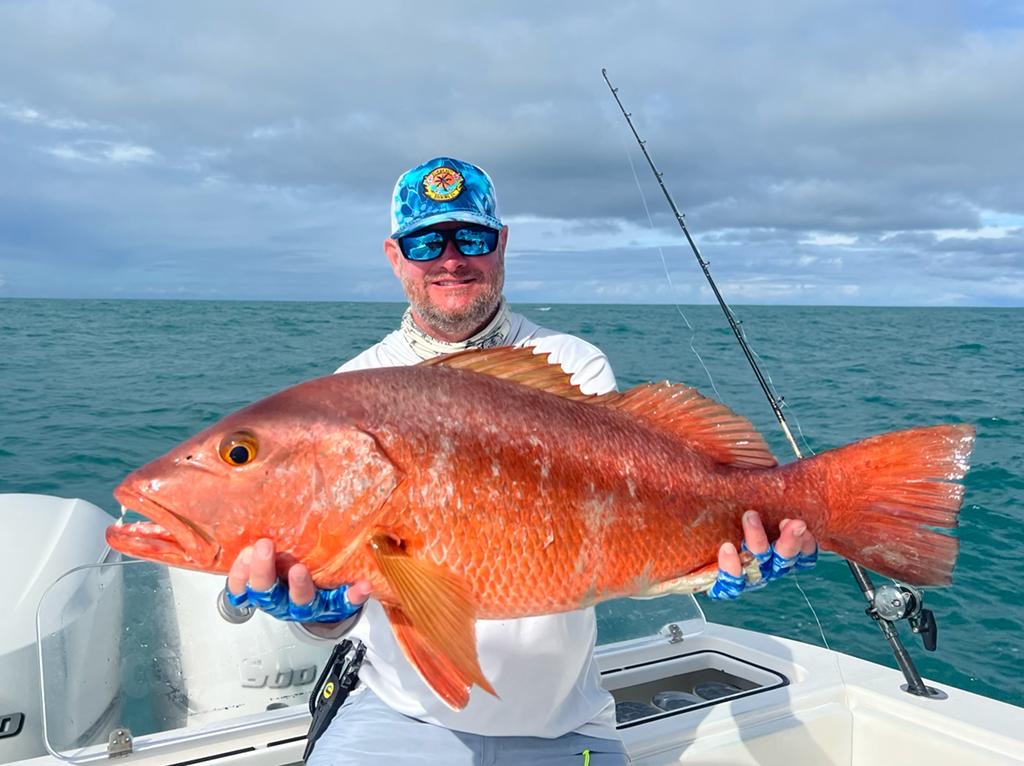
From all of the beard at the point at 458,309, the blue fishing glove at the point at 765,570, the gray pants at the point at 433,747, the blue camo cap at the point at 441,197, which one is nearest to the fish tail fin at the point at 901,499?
the blue fishing glove at the point at 765,570

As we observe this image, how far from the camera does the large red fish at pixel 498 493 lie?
6.24 feet

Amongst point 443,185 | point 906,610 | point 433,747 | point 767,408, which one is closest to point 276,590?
point 433,747

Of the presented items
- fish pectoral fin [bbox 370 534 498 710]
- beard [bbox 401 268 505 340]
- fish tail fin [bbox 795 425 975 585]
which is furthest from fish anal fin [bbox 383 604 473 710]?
beard [bbox 401 268 505 340]

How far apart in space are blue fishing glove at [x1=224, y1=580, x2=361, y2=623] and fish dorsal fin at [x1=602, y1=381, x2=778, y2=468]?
0.94 m

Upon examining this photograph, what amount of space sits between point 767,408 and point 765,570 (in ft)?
46.9

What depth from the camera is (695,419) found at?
7.54 feet

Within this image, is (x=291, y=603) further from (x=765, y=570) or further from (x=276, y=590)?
(x=765, y=570)

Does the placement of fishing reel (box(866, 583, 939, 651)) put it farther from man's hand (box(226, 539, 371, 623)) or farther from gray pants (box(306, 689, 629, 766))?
man's hand (box(226, 539, 371, 623))

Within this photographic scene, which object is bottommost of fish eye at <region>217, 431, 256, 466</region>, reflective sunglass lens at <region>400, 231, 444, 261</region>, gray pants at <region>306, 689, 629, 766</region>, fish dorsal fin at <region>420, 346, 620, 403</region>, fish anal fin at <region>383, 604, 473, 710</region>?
gray pants at <region>306, 689, 629, 766</region>

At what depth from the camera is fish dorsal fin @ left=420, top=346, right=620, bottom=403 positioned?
2223 millimetres

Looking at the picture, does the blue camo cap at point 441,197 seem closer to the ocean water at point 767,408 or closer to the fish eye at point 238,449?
the fish eye at point 238,449

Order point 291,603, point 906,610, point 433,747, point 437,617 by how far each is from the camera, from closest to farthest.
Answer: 1. point 437,617
2. point 291,603
3. point 433,747
4. point 906,610

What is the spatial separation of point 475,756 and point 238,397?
51.2 feet

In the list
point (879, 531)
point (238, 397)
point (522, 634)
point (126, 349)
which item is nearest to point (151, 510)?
point (522, 634)
